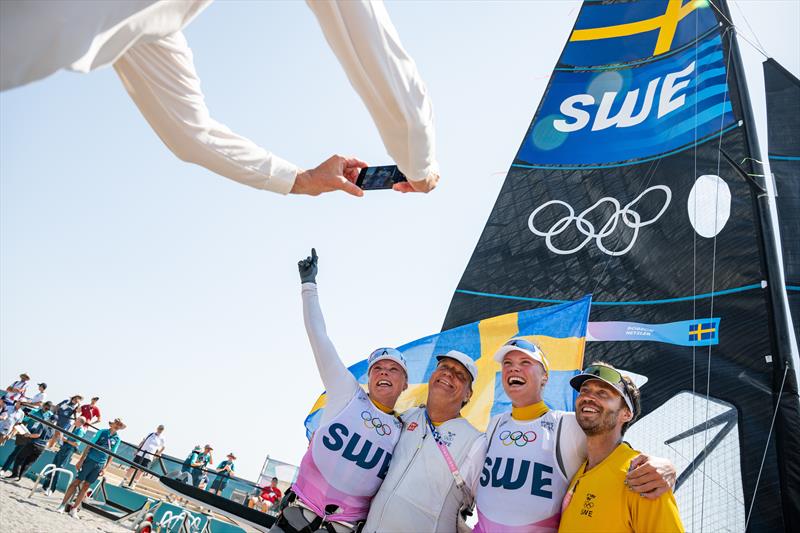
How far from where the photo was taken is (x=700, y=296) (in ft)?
20.4

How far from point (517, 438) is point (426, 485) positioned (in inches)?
22.6

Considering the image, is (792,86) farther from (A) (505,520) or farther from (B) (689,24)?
A: (A) (505,520)

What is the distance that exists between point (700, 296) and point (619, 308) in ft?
2.85

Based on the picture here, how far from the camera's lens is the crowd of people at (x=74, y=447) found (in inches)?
400

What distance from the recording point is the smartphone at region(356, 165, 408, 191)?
187 centimetres

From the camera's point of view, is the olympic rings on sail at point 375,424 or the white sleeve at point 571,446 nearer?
the white sleeve at point 571,446

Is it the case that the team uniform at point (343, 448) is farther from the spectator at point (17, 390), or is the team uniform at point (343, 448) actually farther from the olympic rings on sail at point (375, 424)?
the spectator at point (17, 390)

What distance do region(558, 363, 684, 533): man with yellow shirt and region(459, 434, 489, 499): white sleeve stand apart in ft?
1.89

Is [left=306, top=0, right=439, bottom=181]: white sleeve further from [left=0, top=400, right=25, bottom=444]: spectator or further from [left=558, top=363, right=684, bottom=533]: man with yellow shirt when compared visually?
[left=0, top=400, right=25, bottom=444]: spectator

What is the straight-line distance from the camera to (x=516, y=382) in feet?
11.9

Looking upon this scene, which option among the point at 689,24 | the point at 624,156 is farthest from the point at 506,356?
the point at 689,24

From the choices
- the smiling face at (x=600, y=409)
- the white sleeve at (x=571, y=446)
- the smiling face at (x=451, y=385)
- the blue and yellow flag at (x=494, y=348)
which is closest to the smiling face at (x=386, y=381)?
the smiling face at (x=451, y=385)

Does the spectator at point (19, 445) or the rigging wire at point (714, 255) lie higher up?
the rigging wire at point (714, 255)

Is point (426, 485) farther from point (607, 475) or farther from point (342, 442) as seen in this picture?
point (607, 475)
